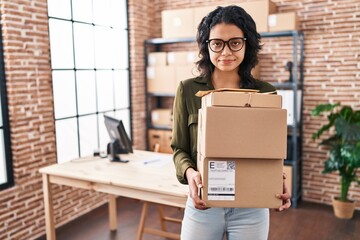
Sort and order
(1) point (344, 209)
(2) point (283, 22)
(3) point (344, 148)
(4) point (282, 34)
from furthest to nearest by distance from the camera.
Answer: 1. (4) point (282, 34)
2. (2) point (283, 22)
3. (1) point (344, 209)
4. (3) point (344, 148)

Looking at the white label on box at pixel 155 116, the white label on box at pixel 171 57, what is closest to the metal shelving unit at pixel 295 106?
the white label on box at pixel 171 57

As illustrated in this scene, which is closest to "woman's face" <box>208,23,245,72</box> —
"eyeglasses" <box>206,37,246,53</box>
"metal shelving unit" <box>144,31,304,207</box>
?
"eyeglasses" <box>206,37,246,53</box>

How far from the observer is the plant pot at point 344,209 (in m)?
3.80

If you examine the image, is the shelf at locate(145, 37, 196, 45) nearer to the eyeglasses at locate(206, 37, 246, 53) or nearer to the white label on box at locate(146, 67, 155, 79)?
the white label on box at locate(146, 67, 155, 79)

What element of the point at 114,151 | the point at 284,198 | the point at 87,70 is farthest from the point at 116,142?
the point at 284,198

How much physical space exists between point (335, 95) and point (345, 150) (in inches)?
31.6

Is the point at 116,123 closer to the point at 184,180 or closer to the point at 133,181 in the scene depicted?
the point at 133,181

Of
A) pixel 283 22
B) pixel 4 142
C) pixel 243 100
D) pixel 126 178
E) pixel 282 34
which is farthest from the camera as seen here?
pixel 282 34

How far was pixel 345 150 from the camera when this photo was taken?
11.8 ft

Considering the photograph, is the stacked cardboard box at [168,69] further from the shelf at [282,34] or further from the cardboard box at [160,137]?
the shelf at [282,34]

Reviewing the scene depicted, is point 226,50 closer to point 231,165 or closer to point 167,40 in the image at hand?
point 231,165

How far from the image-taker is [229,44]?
134 centimetres

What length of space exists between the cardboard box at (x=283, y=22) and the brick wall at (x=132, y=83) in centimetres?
37

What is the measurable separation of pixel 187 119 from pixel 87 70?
2.94 metres
